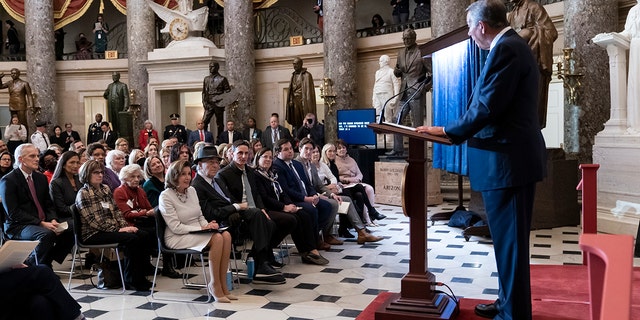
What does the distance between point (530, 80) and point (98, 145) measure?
5401mm

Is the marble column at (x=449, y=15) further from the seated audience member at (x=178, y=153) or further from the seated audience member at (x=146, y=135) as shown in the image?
the seated audience member at (x=146, y=135)

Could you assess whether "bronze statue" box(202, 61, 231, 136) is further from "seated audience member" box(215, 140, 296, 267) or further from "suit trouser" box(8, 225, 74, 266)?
"suit trouser" box(8, 225, 74, 266)

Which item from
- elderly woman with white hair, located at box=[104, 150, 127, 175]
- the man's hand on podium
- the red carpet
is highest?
the man's hand on podium

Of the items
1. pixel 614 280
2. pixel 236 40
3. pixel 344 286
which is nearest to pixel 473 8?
pixel 614 280

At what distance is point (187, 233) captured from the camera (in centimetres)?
492

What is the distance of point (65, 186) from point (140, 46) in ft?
35.8

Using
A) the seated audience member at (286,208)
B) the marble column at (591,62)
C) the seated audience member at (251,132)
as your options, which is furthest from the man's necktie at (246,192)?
the seated audience member at (251,132)

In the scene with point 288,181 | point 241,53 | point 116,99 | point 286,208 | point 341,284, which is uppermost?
point 241,53

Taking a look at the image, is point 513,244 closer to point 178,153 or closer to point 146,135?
point 178,153

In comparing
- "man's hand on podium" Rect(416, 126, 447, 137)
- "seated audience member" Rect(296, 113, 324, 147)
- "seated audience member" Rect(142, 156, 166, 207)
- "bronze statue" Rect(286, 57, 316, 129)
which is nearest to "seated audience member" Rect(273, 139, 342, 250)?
"seated audience member" Rect(142, 156, 166, 207)

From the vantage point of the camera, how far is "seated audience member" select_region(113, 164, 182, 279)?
5605mm

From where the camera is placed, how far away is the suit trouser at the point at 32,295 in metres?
3.32

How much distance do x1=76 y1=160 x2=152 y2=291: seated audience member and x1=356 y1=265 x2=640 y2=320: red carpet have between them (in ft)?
7.35

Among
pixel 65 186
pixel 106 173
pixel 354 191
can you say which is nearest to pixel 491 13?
pixel 65 186
